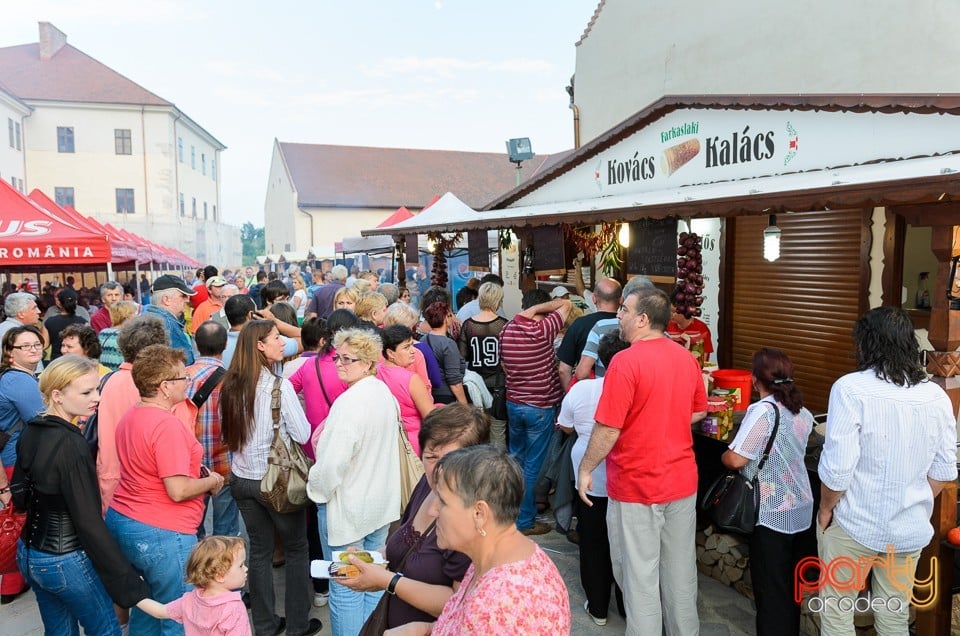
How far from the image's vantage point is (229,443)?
3.62m

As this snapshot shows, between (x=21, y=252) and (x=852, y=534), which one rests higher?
(x=21, y=252)

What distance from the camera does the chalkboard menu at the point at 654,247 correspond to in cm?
563

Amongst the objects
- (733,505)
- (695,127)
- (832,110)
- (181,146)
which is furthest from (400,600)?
(181,146)

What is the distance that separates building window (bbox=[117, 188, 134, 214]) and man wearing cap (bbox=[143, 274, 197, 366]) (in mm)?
32725

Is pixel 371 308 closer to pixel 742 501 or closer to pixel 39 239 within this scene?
pixel 742 501

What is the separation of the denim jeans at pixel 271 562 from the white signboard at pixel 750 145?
192 inches

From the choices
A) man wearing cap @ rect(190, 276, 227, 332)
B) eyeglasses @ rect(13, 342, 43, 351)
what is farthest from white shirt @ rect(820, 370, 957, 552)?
man wearing cap @ rect(190, 276, 227, 332)

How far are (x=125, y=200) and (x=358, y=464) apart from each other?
3755 cm

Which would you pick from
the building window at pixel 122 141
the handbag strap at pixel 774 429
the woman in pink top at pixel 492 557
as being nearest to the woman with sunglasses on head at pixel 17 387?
the woman in pink top at pixel 492 557

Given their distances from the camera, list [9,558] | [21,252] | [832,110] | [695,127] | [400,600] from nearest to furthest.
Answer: [400,600] < [9,558] < [832,110] < [695,127] < [21,252]

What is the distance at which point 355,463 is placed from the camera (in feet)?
11.0

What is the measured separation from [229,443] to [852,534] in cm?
321

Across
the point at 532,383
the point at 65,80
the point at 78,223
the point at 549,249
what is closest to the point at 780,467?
the point at 532,383

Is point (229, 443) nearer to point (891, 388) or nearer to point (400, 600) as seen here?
point (400, 600)
